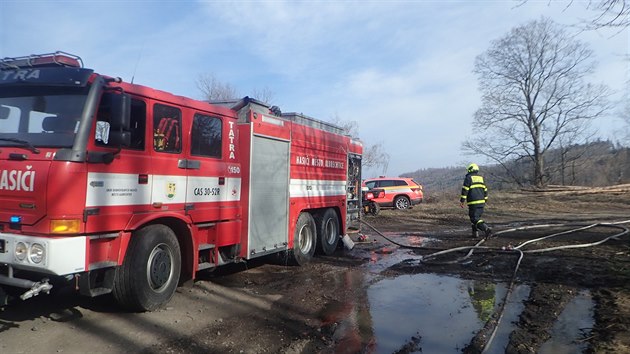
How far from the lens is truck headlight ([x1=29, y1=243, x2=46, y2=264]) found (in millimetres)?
4187

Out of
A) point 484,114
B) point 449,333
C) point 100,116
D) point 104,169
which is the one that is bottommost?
point 449,333

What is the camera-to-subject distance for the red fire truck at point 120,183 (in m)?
4.31

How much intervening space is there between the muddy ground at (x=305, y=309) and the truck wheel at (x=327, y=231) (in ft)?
0.95

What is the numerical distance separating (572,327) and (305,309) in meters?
3.13

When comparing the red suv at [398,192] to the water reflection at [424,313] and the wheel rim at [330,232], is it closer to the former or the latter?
the wheel rim at [330,232]

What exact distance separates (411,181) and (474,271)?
14.7 meters

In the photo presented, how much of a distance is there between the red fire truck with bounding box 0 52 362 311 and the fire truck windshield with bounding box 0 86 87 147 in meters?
0.01

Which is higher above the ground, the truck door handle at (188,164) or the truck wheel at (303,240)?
the truck door handle at (188,164)

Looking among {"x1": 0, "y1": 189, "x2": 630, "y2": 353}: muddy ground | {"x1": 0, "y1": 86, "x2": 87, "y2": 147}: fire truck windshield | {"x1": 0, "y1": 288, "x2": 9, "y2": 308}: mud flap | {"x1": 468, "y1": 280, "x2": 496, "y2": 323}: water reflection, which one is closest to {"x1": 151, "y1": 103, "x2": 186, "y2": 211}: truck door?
{"x1": 0, "y1": 86, "x2": 87, "y2": 147}: fire truck windshield

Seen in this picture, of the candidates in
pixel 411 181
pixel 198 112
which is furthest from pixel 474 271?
pixel 411 181

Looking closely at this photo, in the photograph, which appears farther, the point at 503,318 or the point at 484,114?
A: the point at 484,114

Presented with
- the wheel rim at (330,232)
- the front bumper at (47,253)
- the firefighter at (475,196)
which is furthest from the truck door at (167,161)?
the firefighter at (475,196)

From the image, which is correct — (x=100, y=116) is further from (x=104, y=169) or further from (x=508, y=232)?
(x=508, y=232)

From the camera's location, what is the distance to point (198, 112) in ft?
20.2
